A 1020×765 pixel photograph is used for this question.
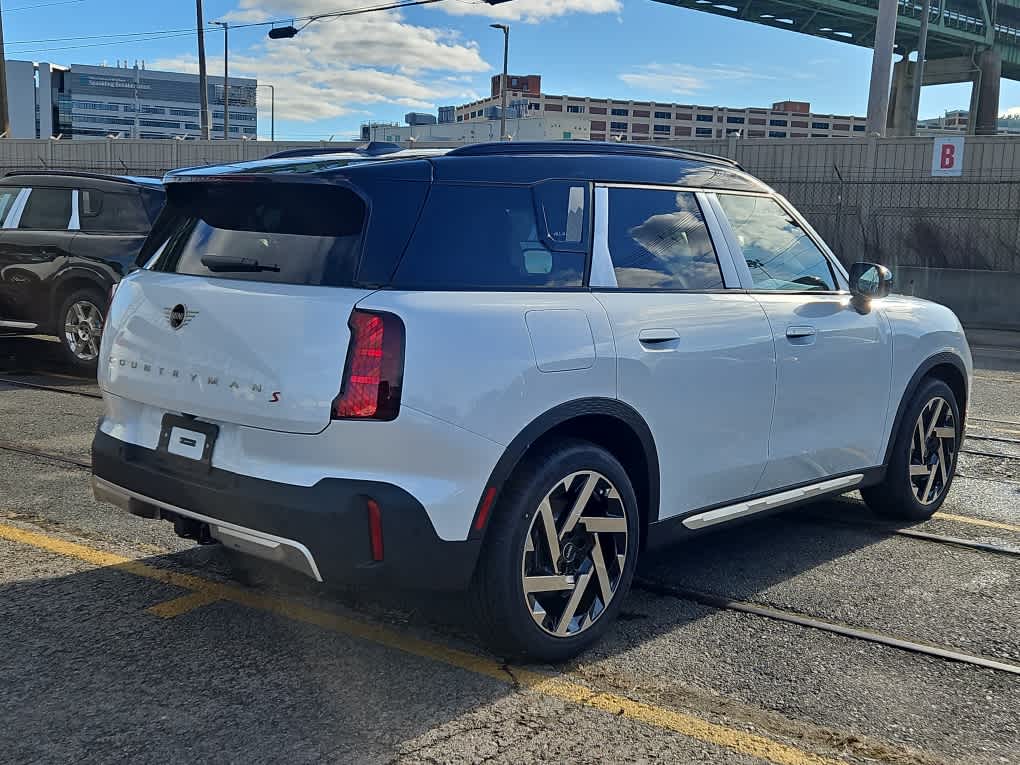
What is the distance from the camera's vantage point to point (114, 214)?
33.6 feet

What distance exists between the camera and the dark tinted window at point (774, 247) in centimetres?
468

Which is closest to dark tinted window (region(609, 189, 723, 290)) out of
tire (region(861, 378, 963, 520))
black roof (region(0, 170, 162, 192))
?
tire (region(861, 378, 963, 520))

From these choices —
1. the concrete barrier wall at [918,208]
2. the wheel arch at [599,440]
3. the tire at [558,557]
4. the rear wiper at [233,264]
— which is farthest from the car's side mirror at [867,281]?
the concrete barrier wall at [918,208]

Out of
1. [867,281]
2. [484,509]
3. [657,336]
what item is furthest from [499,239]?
[867,281]

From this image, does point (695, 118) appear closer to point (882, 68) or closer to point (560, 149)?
point (882, 68)

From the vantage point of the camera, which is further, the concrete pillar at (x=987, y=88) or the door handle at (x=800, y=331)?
the concrete pillar at (x=987, y=88)

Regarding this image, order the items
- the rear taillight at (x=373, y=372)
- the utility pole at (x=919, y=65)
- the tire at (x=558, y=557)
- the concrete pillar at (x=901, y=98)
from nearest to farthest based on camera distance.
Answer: the rear taillight at (x=373, y=372)
the tire at (x=558, y=557)
the utility pole at (x=919, y=65)
the concrete pillar at (x=901, y=98)

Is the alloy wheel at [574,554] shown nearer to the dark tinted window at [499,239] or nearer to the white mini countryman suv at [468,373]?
the white mini countryman suv at [468,373]

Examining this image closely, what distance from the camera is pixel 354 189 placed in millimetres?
3482

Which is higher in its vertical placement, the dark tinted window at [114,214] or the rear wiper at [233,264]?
the dark tinted window at [114,214]

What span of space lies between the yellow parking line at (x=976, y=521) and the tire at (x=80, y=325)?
762 cm

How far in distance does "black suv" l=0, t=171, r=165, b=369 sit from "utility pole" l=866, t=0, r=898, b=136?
15.4m

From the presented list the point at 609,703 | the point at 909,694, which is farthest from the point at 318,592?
the point at 909,694

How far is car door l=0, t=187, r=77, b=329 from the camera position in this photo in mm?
10219
